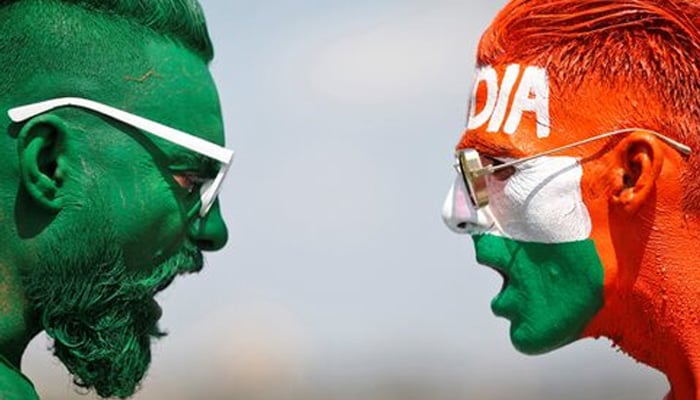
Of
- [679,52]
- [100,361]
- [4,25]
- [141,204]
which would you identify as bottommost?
[100,361]

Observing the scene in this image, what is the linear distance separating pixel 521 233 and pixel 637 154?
424 mm

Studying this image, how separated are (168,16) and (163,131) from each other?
0.35 meters

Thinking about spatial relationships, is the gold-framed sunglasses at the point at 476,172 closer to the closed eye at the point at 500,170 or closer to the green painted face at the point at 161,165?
the closed eye at the point at 500,170

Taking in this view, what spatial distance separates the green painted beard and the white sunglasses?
17cm

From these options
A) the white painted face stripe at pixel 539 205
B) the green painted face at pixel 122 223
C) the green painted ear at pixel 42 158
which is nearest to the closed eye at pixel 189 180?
the green painted face at pixel 122 223

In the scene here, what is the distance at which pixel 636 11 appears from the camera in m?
5.38

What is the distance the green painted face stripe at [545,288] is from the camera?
Answer: 5379 millimetres

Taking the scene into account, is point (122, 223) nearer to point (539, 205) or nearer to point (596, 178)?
point (539, 205)

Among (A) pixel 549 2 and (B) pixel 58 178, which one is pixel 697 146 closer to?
(A) pixel 549 2

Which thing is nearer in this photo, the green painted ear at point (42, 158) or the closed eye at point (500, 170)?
the green painted ear at point (42, 158)

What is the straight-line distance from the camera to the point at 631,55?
5.34 metres

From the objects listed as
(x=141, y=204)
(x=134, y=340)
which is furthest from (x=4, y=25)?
(x=134, y=340)

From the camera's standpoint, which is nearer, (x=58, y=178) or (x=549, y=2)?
(x=58, y=178)

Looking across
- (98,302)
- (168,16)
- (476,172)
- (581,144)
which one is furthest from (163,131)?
(581,144)
